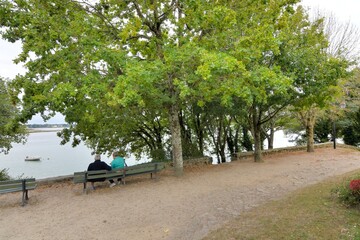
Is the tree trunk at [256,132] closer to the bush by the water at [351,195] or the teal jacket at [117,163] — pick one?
the teal jacket at [117,163]

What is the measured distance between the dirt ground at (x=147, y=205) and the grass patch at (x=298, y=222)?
53 cm

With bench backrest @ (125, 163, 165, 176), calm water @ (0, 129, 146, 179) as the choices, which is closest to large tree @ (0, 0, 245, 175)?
bench backrest @ (125, 163, 165, 176)

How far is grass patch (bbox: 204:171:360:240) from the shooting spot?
4566 millimetres

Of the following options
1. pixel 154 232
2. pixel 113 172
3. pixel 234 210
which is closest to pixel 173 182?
pixel 113 172

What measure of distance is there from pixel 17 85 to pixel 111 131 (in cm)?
811

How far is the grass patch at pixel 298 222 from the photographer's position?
4.57 m

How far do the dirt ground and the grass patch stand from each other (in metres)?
0.53

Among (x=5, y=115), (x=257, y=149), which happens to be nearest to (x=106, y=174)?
(x=5, y=115)

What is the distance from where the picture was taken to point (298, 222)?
16.6 feet

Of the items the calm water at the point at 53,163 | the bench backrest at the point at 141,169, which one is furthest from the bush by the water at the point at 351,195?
the calm water at the point at 53,163

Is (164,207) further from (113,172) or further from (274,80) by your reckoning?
(274,80)

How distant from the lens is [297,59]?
11875 millimetres

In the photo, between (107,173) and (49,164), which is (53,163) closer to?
(49,164)

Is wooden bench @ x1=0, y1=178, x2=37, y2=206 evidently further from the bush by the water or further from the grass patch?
the bush by the water
